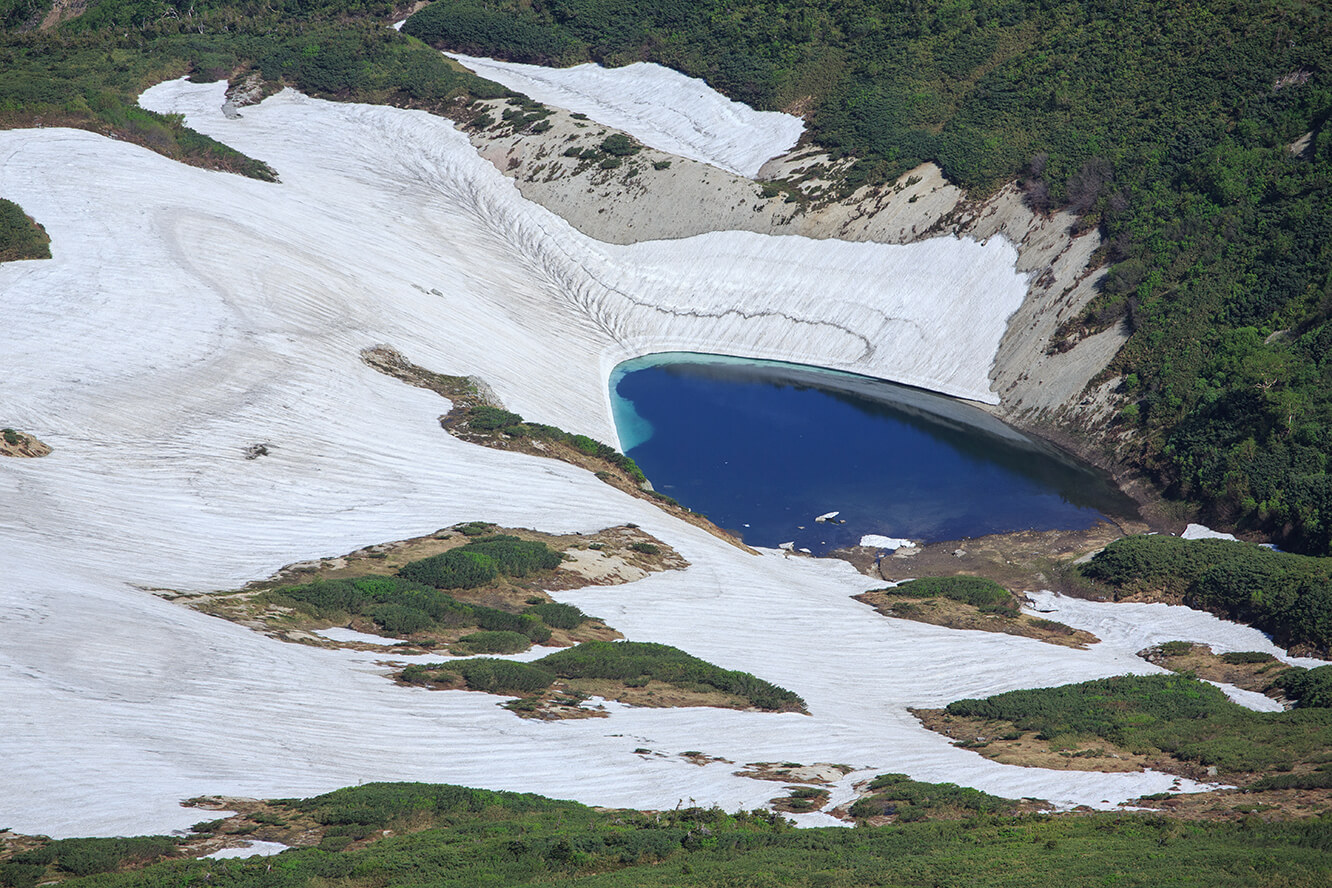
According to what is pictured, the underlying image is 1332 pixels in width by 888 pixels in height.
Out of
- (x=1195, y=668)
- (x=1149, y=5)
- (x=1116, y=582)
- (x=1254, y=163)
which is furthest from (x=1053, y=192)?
(x=1195, y=668)

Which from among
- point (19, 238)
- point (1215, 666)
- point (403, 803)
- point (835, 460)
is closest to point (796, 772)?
point (403, 803)

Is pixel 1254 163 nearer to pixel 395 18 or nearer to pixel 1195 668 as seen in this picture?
pixel 1195 668

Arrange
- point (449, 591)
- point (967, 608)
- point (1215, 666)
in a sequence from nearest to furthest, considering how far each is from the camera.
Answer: point (449, 591)
point (1215, 666)
point (967, 608)

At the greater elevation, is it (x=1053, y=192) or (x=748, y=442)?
(x=1053, y=192)

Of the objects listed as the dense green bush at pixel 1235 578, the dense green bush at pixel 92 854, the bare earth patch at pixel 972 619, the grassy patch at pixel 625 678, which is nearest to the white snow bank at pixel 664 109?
the dense green bush at pixel 1235 578

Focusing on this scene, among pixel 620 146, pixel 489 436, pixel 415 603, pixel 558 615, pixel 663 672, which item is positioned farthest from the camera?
pixel 620 146

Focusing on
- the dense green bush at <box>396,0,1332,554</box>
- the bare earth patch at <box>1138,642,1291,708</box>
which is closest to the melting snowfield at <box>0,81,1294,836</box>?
the bare earth patch at <box>1138,642,1291,708</box>

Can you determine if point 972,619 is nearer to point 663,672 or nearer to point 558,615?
point 663,672
